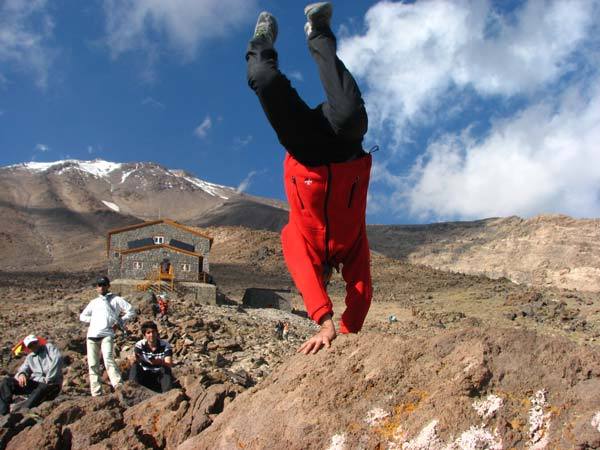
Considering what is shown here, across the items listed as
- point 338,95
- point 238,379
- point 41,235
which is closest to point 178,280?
point 238,379

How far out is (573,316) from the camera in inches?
780

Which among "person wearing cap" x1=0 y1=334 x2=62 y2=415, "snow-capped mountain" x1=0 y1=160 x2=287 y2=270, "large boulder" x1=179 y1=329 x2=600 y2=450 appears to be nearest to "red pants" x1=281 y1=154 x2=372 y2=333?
"large boulder" x1=179 y1=329 x2=600 y2=450

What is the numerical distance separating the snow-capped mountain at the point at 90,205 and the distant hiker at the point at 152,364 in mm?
57943

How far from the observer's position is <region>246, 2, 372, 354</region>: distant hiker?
2.95 metres

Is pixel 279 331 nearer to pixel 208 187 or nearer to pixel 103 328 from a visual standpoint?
pixel 103 328

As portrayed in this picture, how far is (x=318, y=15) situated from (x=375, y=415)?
78.8 inches

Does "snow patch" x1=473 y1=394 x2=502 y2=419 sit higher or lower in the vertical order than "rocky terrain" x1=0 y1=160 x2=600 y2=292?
Answer: lower

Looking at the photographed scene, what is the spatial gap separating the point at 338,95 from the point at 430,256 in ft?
177

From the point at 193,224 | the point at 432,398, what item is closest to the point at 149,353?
the point at 432,398

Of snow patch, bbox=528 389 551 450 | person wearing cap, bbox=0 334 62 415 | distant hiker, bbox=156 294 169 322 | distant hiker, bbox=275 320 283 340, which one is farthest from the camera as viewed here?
distant hiker, bbox=275 320 283 340

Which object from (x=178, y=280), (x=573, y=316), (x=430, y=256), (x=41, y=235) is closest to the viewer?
(x=573, y=316)

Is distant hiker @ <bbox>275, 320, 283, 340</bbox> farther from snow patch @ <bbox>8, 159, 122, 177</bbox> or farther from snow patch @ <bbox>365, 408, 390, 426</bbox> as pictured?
snow patch @ <bbox>8, 159, 122, 177</bbox>

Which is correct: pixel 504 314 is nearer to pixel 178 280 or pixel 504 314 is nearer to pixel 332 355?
pixel 178 280

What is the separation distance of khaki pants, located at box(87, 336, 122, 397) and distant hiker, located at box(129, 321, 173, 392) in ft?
2.05
